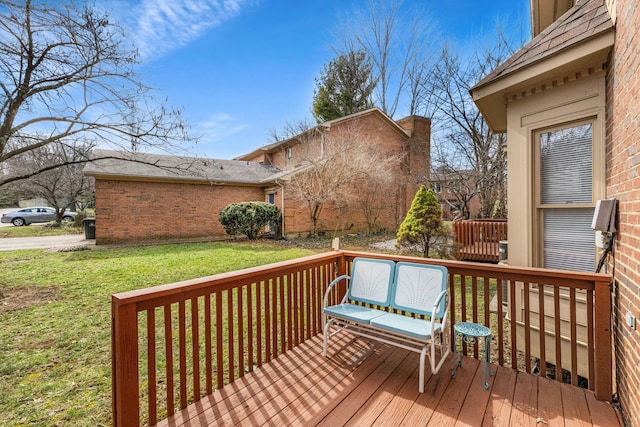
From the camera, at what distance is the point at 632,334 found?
6.60 feet

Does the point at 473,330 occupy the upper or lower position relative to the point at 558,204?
lower

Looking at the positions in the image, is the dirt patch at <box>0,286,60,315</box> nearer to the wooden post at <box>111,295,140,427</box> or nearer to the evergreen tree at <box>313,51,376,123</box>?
the wooden post at <box>111,295,140,427</box>

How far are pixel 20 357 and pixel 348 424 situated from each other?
154 inches

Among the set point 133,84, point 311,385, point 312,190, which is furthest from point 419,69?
point 311,385

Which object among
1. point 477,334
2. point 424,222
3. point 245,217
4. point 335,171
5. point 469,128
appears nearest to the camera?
point 477,334

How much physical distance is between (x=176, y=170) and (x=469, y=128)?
14562mm

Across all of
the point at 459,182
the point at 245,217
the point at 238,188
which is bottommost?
the point at 245,217

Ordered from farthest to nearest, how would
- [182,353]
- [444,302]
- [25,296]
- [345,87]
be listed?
[345,87], [25,296], [444,302], [182,353]

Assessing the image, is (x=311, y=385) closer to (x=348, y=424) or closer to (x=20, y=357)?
(x=348, y=424)

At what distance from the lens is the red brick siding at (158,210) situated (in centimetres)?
1232

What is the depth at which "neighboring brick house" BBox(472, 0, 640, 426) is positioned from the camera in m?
2.08

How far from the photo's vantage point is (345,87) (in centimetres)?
2188

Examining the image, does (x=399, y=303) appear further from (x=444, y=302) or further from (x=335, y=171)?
(x=335, y=171)

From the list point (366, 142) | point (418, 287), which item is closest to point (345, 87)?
point (366, 142)
